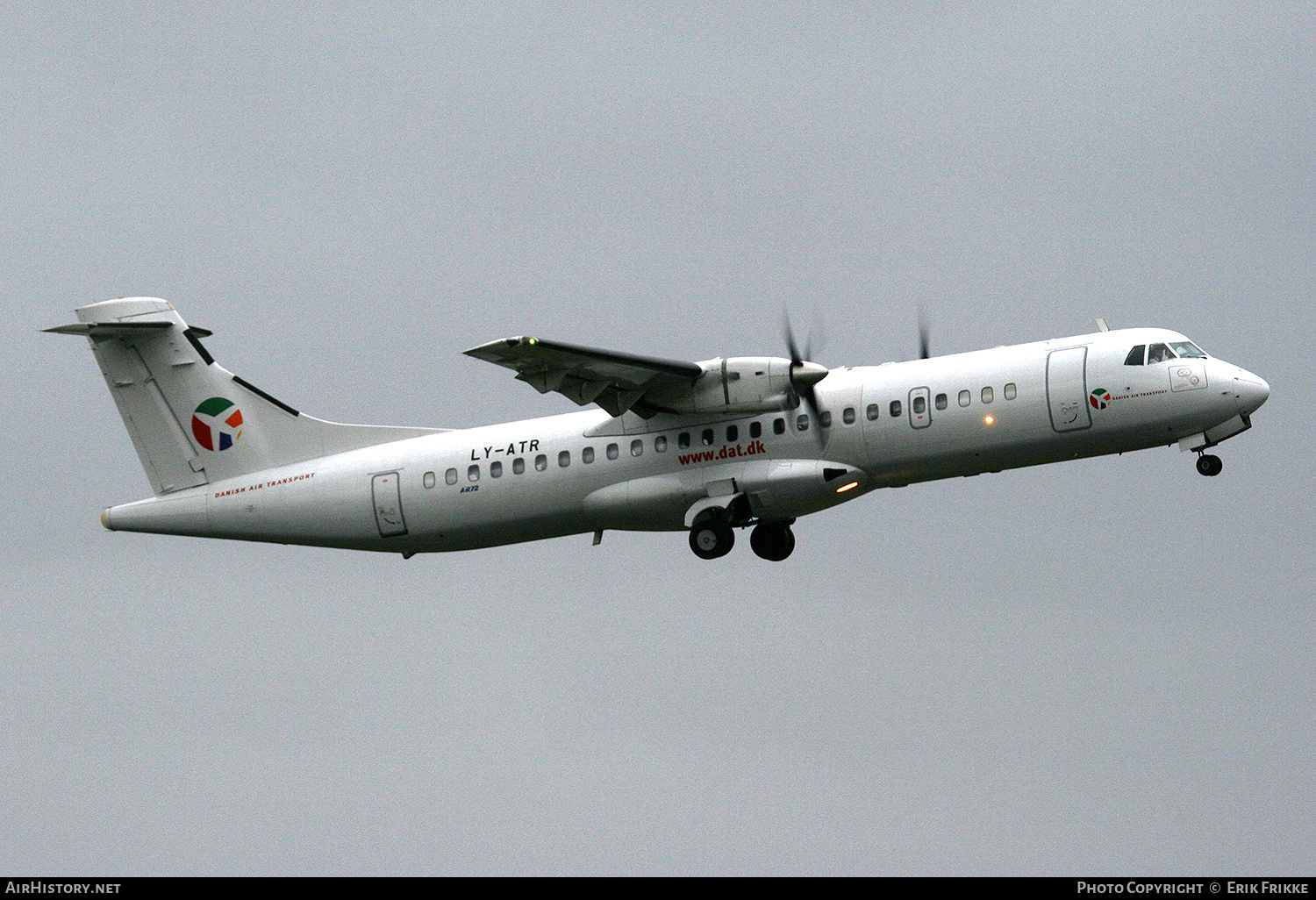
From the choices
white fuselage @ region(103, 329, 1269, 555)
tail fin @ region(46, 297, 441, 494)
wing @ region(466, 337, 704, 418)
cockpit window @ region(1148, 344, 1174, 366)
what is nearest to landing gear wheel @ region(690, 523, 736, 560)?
white fuselage @ region(103, 329, 1269, 555)

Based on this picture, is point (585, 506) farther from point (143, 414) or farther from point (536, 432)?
point (143, 414)

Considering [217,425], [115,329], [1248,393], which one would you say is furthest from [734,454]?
[115,329]

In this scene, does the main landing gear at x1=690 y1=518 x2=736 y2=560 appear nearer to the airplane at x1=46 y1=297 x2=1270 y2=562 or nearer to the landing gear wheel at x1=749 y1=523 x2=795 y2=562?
the airplane at x1=46 y1=297 x2=1270 y2=562

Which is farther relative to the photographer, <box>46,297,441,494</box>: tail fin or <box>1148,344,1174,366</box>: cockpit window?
<box>46,297,441,494</box>: tail fin

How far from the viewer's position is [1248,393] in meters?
24.5

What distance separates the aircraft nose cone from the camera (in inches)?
965

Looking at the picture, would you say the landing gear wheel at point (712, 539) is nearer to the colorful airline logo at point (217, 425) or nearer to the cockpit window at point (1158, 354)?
the cockpit window at point (1158, 354)

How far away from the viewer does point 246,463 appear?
29.5m

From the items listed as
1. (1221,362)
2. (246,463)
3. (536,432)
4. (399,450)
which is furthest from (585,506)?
(1221,362)

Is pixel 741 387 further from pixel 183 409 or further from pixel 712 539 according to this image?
pixel 183 409

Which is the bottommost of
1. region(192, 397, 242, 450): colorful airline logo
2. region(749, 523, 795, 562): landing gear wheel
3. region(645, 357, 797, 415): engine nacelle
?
region(749, 523, 795, 562): landing gear wheel

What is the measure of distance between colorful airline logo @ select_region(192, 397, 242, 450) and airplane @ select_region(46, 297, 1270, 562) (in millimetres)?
32

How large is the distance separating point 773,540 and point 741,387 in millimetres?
3243

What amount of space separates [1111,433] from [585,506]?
8389 millimetres
